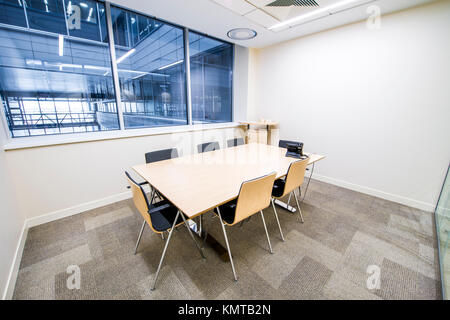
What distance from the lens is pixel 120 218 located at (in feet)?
8.15

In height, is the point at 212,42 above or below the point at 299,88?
above

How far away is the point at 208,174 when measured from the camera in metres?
1.99

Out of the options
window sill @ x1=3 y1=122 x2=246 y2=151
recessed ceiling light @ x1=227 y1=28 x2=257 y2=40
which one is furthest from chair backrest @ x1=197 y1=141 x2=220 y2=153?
recessed ceiling light @ x1=227 y1=28 x2=257 y2=40

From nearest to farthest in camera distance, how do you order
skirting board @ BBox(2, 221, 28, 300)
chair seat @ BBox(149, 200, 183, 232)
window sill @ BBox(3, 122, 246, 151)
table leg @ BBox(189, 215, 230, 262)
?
skirting board @ BBox(2, 221, 28, 300) → chair seat @ BBox(149, 200, 183, 232) → table leg @ BBox(189, 215, 230, 262) → window sill @ BBox(3, 122, 246, 151)

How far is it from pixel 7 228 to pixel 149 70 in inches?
110

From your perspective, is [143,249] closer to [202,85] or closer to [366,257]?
[366,257]

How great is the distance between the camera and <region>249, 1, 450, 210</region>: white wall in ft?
8.02

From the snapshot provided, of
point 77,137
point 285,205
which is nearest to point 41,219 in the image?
point 77,137

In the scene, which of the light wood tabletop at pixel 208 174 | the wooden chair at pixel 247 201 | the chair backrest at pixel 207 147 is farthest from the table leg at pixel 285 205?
the chair backrest at pixel 207 147

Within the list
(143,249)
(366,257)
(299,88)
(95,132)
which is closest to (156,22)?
(95,132)

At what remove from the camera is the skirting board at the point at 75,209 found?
233cm

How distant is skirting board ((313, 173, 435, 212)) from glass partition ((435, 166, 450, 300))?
140 millimetres

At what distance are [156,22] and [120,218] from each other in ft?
10.6

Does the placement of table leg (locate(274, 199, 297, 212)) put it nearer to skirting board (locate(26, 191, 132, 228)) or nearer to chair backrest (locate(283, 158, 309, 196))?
chair backrest (locate(283, 158, 309, 196))
